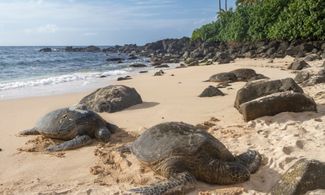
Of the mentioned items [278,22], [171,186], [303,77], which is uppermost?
[278,22]

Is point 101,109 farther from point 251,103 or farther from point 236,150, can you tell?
point 236,150

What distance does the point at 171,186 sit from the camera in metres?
4.45

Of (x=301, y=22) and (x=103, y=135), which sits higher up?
(x=301, y=22)

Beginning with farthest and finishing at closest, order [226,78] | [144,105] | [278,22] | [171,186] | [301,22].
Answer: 1. [278,22]
2. [301,22]
3. [226,78]
4. [144,105]
5. [171,186]

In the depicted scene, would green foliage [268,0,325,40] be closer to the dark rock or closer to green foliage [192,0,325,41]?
green foliage [192,0,325,41]

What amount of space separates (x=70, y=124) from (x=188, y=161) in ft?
9.49

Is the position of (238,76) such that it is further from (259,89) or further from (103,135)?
(103,135)

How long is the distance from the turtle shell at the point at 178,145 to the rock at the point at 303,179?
991 millimetres

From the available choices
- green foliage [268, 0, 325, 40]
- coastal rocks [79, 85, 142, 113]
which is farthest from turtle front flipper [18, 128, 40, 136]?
green foliage [268, 0, 325, 40]

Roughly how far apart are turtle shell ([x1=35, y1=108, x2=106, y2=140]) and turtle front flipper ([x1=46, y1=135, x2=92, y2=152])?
23cm

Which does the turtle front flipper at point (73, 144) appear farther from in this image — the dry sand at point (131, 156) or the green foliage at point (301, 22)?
the green foliage at point (301, 22)

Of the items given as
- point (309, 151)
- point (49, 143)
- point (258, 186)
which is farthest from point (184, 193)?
point (49, 143)

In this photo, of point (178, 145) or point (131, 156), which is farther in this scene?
point (131, 156)

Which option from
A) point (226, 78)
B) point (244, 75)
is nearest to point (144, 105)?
point (226, 78)
